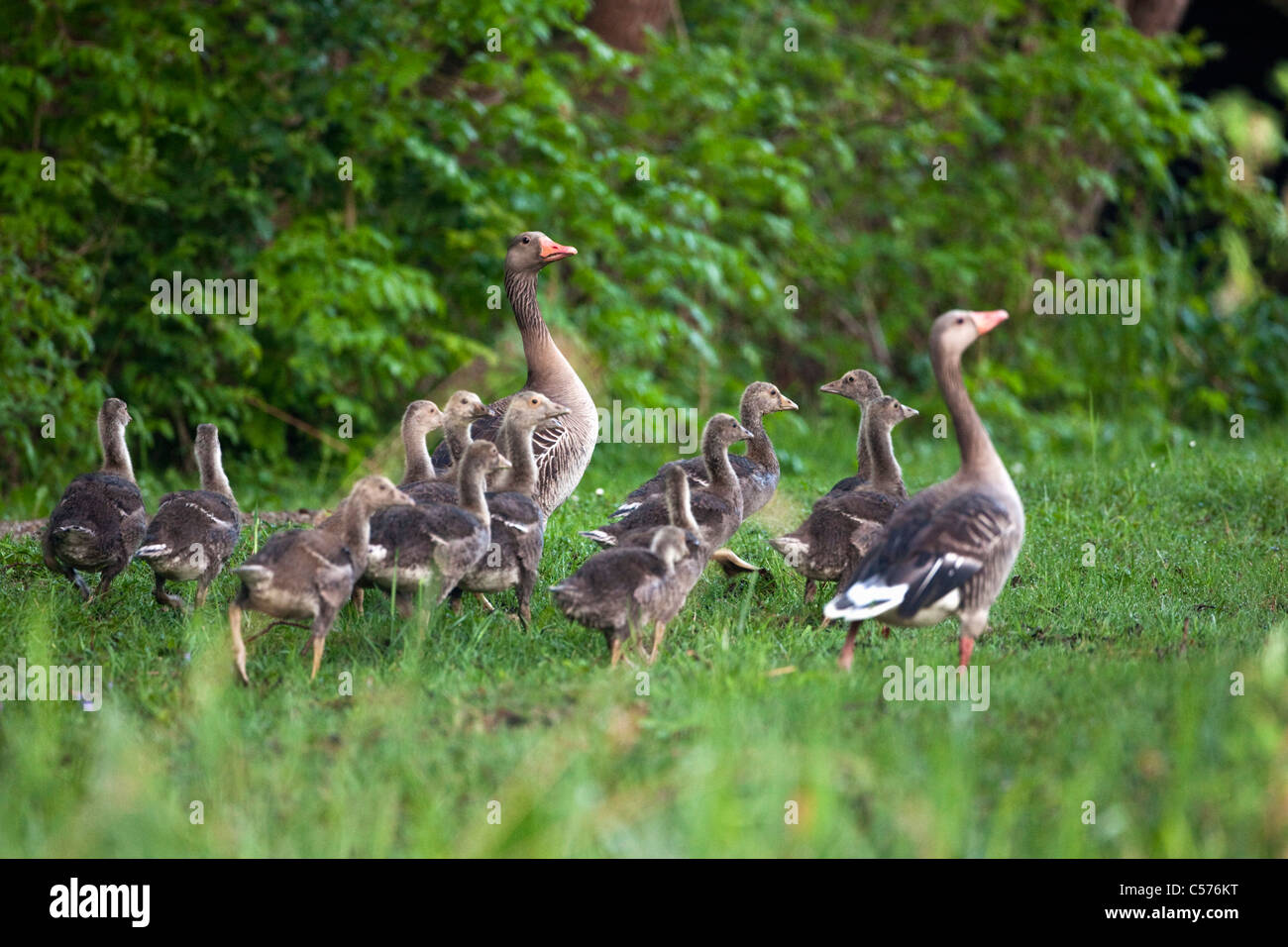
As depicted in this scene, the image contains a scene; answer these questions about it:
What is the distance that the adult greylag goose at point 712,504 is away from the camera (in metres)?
8.00

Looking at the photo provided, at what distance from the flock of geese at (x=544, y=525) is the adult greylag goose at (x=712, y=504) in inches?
0.5

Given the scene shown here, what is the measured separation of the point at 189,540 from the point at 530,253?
4.24m

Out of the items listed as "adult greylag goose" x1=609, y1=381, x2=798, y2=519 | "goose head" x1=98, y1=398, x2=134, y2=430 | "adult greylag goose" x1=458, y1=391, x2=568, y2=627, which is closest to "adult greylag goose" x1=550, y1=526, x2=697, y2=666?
"adult greylag goose" x1=458, y1=391, x2=568, y2=627

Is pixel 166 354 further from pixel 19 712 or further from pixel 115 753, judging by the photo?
pixel 115 753

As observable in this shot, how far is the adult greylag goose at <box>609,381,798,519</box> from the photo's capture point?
8.81 m

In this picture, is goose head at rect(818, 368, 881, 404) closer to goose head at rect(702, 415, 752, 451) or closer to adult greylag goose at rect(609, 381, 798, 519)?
adult greylag goose at rect(609, 381, 798, 519)

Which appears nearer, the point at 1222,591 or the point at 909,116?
the point at 1222,591

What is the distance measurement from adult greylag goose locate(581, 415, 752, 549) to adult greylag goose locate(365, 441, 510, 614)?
1.00 m

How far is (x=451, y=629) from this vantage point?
25.0 ft

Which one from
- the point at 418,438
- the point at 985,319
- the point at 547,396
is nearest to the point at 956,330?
the point at 985,319

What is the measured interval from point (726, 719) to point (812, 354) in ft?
44.8

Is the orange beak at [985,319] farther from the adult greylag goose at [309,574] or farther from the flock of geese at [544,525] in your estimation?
the adult greylag goose at [309,574]

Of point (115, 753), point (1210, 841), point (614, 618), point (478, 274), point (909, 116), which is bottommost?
point (1210, 841)

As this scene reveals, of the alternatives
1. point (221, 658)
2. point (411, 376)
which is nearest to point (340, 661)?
point (221, 658)
